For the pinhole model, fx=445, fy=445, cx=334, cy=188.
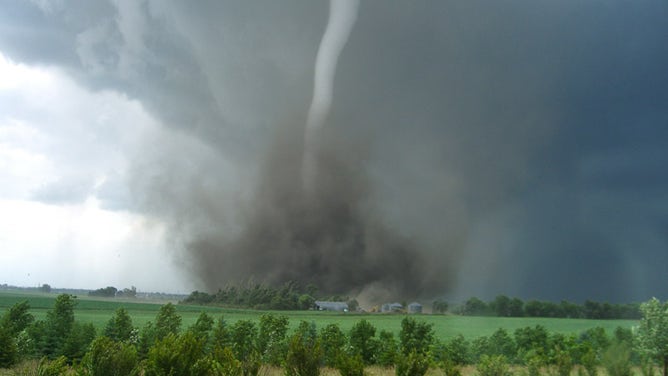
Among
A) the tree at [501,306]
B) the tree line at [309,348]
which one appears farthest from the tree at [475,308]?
the tree line at [309,348]

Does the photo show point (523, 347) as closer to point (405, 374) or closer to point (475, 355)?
point (475, 355)

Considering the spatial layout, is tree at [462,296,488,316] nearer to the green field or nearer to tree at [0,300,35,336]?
the green field

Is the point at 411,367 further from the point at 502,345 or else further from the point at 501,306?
the point at 501,306

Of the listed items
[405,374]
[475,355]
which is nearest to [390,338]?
[475,355]

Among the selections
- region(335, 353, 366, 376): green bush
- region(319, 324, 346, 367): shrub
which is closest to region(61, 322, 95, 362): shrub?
region(319, 324, 346, 367): shrub

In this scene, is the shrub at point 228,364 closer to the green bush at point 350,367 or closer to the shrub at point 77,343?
the green bush at point 350,367

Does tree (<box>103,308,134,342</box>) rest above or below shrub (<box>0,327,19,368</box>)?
above
